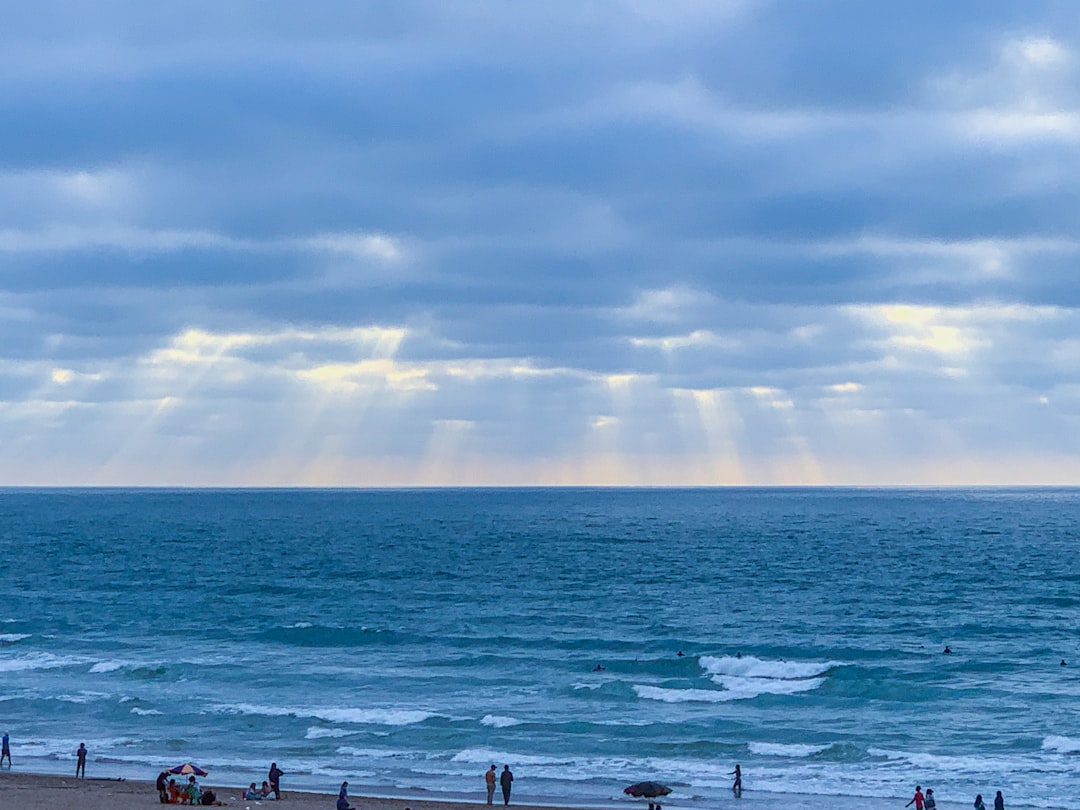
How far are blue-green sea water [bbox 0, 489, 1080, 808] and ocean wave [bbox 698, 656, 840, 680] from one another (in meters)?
0.20

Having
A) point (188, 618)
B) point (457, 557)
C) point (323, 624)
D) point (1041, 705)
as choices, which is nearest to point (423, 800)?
point (1041, 705)

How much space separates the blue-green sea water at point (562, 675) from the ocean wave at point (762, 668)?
20 centimetres

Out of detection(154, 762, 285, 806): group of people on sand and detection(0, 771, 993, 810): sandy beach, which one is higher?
detection(154, 762, 285, 806): group of people on sand

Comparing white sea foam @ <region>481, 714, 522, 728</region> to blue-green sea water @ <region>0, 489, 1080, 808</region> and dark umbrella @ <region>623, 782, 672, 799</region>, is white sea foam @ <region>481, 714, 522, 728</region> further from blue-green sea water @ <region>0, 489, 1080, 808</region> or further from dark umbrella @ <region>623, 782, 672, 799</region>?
dark umbrella @ <region>623, 782, 672, 799</region>

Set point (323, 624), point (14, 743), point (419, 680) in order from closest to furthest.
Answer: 1. point (14, 743)
2. point (419, 680)
3. point (323, 624)

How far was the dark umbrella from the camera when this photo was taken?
34391 millimetres

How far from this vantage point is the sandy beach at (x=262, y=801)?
33719mm

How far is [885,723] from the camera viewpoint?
149 ft

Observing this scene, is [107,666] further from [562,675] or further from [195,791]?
[195,791]

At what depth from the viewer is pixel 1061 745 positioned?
41344 millimetres

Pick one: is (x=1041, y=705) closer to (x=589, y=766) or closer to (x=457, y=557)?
(x=589, y=766)

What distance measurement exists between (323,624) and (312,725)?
25.0 meters

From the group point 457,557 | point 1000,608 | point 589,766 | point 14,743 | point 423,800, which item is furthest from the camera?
point 457,557

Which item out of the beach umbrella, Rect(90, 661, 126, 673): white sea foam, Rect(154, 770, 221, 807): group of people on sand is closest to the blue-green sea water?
Rect(90, 661, 126, 673): white sea foam
